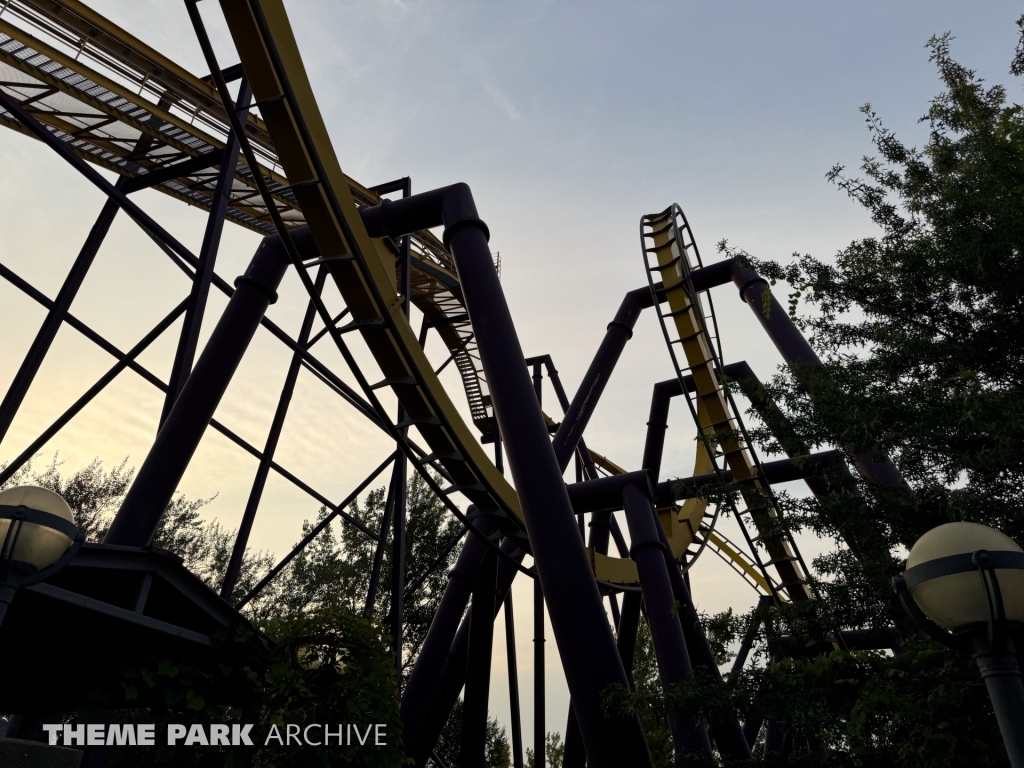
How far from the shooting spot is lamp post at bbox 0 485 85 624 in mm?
2902

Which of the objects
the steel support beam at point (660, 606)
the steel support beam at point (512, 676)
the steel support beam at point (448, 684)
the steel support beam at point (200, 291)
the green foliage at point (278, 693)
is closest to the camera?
the green foliage at point (278, 693)

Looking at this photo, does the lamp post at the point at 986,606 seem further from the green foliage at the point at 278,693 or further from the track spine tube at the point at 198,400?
the track spine tube at the point at 198,400

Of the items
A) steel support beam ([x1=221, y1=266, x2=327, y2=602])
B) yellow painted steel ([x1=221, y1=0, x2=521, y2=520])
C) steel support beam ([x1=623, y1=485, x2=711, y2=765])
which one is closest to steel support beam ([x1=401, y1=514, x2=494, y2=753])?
yellow painted steel ([x1=221, y1=0, x2=521, y2=520])

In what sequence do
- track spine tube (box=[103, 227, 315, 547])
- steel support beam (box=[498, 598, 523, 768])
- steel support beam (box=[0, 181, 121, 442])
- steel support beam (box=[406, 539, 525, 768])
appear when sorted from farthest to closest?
steel support beam (box=[498, 598, 523, 768])
steel support beam (box=[406, 539, 525, 768])
steel support beam (box=[0, 181, 121, 442])
track spine tube (box=[103, 227, 315, 547])

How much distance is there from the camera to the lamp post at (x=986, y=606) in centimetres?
219

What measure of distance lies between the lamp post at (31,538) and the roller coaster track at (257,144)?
339 cm

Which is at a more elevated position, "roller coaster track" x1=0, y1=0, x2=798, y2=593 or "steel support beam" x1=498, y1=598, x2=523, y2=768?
"roller coaster track" x1=0, y1=0, x2=798, y2=593

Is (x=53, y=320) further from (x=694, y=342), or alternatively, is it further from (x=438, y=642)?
(x=694, y=342)

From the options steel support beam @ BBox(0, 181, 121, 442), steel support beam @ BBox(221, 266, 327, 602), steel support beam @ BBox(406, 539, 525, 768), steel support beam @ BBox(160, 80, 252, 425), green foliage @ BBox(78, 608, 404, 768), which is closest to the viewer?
green foliage @ BBox(78, 608, 404, 768)

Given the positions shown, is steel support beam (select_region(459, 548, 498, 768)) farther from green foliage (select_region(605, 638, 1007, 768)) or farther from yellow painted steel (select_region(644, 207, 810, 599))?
yellow painted steel (select_region(644, 207, 810, 599))

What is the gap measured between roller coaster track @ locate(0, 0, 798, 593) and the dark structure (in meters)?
0.02

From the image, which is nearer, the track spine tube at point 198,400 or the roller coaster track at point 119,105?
the track spine tube at point 198,400

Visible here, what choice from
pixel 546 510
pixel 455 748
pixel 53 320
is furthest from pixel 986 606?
pixel 455 748

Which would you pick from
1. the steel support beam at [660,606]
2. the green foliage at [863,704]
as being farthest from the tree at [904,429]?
the steel support beam at [660,606]
